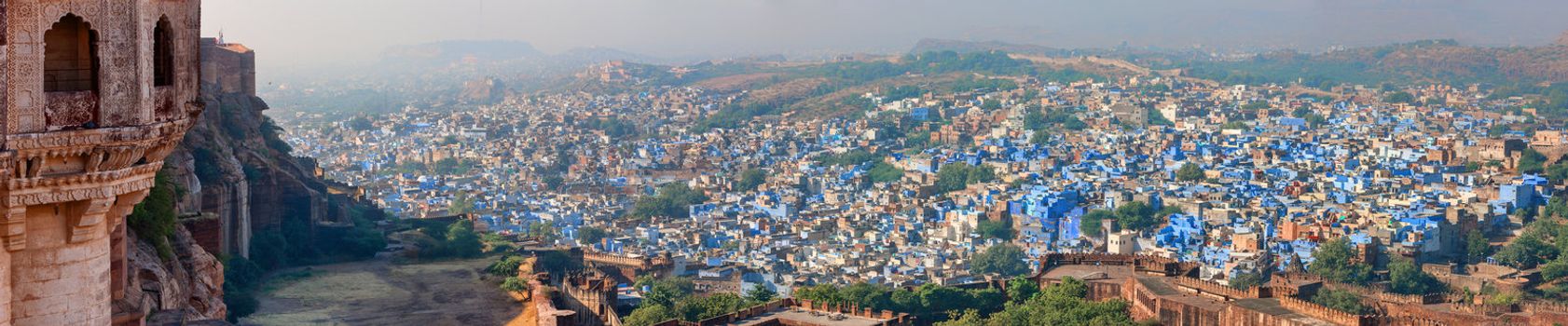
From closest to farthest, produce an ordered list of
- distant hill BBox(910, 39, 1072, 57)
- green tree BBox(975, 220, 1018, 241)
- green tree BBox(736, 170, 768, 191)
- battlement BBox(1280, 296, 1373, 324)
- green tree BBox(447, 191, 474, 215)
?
battlement BBox(1280, 296, 1373, 324)
green tree BBox(975, 220, 1018, 241)
green tree BBox(447, 191, 474, 215)
green tree BBox(736, 170, 768, 191)
distant hill BBox(910, 39, 1072, 57)

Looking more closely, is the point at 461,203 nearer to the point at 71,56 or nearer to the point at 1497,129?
the point at 1497,129

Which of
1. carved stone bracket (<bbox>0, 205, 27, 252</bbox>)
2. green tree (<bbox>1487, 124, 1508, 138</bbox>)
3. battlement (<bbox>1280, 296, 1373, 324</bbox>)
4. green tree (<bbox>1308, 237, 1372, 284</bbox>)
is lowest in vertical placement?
green tree (<bbox>1308, 237, 1372, 284</bbox>)

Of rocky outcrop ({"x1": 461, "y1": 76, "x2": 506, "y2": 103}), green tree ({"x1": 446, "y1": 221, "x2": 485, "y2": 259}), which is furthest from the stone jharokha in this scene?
rocky outcrop ({"x1": 461, "y1": 76, "x2": 506, "y2": 103})

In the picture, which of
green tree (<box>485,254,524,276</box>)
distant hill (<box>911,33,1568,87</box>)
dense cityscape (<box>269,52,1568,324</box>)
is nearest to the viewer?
green tree (<box>485,254,524,276</box>)

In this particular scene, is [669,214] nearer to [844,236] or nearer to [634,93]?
[844,236]

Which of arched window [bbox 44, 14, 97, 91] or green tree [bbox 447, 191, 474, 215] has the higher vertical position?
arched window [bbox 44, 14, 97, 91]

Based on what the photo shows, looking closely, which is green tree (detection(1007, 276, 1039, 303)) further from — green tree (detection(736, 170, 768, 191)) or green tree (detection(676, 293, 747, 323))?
green tree (detection(736, 170, 768, 191))

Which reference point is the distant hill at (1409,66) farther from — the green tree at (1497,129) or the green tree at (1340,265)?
the green tree at (1340,265)
